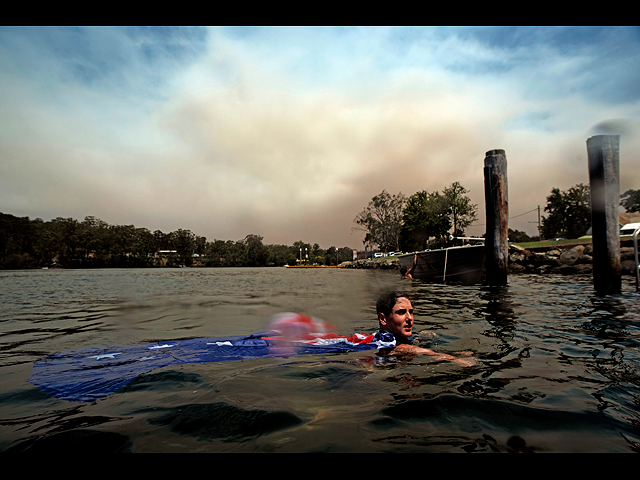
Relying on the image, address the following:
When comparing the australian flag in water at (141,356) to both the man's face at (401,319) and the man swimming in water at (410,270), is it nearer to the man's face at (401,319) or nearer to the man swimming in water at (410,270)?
the man's face at (401,319)

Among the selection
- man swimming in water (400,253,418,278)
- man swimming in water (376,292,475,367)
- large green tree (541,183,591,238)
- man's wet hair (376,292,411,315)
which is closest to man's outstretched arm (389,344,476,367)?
man swimming in water (376,292,475,367)

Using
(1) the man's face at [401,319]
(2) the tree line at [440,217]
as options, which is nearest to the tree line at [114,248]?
(2) the tree line at [440,217]

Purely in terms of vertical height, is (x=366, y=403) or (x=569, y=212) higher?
(x=569, y=212)

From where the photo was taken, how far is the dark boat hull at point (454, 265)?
46.5 ft

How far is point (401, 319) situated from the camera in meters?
3.85

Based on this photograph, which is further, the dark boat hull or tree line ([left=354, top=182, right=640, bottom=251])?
tree line ([left=354, top=182, right=640, bottom=251])

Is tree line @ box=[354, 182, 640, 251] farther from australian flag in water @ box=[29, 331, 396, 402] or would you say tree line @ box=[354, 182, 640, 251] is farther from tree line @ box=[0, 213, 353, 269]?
tree line @ box=[0, 213, 353, 269]

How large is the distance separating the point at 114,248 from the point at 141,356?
101176mm

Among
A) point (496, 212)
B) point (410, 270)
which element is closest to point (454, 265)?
point (410, 270)

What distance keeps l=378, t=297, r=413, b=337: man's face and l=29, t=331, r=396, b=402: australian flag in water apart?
0.14 metres

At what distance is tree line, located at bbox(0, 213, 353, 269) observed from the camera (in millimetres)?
69188

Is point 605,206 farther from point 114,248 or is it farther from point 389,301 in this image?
point 114,248

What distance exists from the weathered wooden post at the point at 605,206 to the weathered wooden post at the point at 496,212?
267cm
